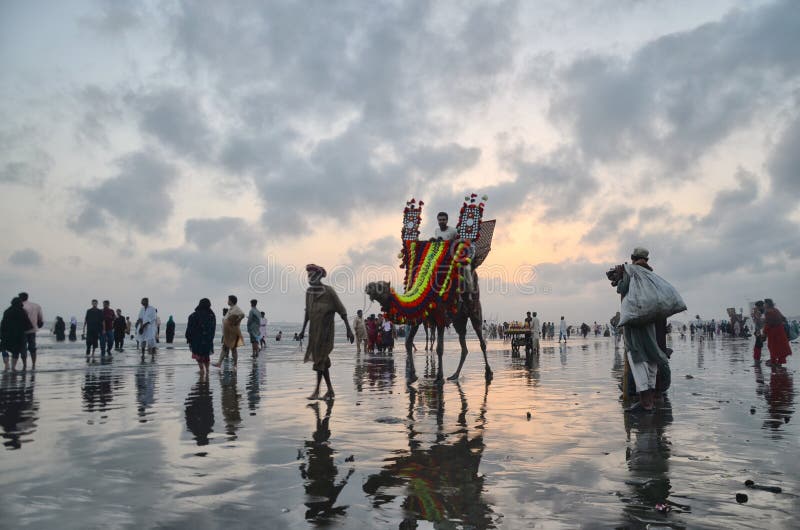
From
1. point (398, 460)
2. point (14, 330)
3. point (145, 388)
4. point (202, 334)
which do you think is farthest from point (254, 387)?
point (14, 330)

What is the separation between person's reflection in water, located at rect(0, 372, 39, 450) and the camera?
6.87 meters

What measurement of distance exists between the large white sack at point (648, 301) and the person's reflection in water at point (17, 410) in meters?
7.59

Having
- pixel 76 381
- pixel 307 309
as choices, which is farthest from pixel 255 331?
pixel 307 309

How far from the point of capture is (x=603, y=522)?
12.8ft

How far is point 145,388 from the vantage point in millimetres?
12031

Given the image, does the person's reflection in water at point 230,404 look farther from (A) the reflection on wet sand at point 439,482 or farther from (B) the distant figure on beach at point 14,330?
(B) the distant figure on beach at point 14,330

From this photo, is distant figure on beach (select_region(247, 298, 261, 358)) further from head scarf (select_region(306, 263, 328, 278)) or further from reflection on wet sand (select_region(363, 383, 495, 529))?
reflection on wet sand (select_region(363, 383, 495, 529))

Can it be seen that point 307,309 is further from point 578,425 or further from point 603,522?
point 603,522

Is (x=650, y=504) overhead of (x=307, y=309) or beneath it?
beneath

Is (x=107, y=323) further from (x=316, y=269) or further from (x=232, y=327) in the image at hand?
(x=316, y=269)

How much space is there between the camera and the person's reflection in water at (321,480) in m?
4.12

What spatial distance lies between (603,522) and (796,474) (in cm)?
228

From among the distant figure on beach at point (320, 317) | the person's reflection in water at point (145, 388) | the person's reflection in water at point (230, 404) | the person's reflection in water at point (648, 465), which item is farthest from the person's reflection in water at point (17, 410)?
the person's reflection in water at point (648, 465)

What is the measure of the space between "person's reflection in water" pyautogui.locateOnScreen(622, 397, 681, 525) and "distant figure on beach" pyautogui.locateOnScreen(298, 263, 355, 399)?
4.68 m
